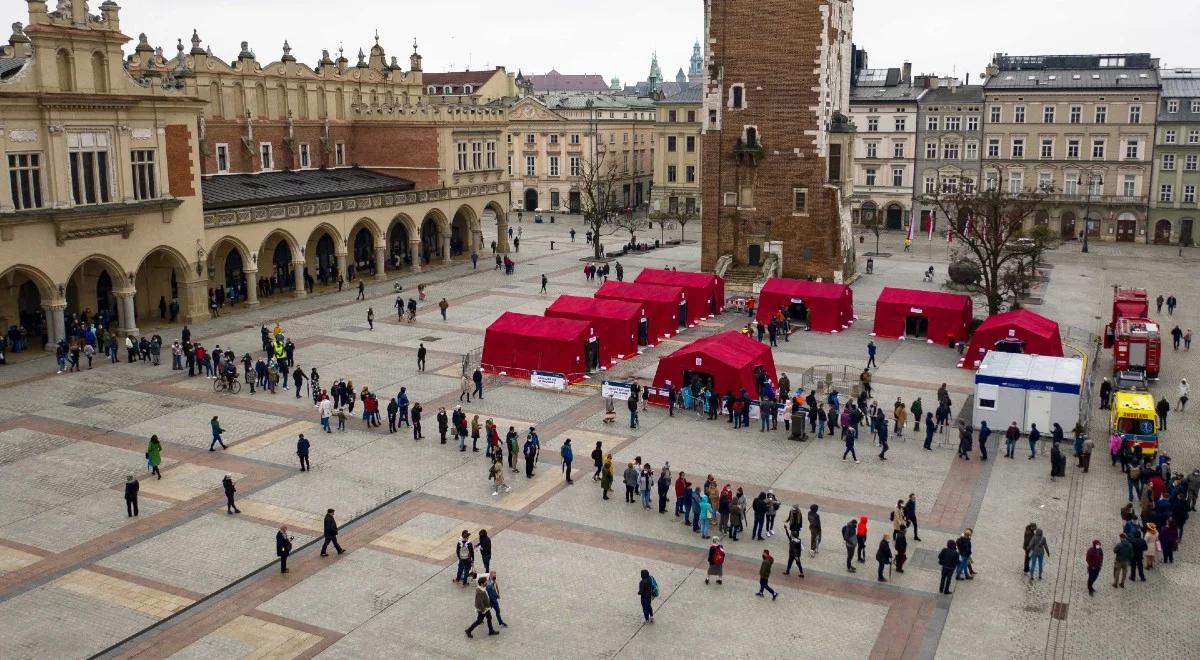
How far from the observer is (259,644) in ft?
64.3

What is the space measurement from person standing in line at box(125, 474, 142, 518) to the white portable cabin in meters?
24.4

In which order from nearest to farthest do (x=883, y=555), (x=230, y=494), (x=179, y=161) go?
(x=883, y=555)
(x=230, y=494)
(x=179, y=161)

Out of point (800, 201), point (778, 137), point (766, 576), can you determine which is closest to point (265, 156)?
point (778, 137)

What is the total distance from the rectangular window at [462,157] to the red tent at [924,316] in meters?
32.6

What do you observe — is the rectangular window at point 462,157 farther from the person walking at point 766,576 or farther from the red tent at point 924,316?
the person walking at point 766,576

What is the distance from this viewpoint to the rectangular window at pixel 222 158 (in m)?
60.6

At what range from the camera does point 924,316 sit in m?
46.7

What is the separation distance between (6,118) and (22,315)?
969 centimetres

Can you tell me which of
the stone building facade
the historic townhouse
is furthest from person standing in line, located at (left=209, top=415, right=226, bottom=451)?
the historic townhouse

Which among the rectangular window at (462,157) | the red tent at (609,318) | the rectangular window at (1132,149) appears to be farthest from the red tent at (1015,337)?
the rectangular window at (1132,149)

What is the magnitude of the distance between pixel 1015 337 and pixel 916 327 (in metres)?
7.69

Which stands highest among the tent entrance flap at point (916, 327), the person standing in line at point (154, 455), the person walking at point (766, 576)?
the tent entrance flap at point (916, 327)

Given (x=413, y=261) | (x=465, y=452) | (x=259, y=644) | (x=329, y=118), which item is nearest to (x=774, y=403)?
Result: (x=465, y=452)

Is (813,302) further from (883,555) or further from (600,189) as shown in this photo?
(600,189)
